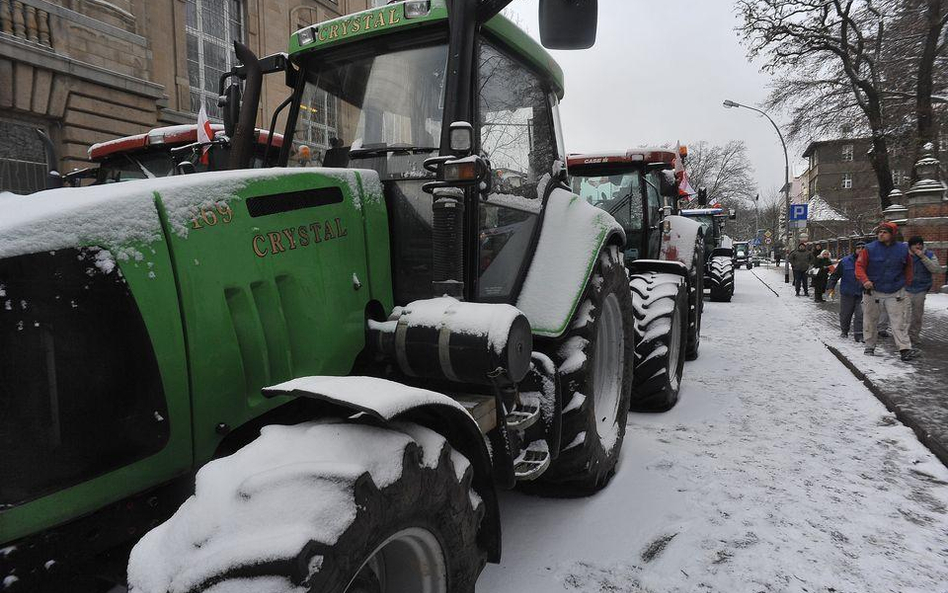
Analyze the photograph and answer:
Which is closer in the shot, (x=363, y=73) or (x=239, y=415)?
(x=239, y=415)

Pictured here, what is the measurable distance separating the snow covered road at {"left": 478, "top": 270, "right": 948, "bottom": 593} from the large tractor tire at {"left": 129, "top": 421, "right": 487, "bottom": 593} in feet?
3.44

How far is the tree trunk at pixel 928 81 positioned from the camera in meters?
16.2

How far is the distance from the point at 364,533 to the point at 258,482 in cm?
29

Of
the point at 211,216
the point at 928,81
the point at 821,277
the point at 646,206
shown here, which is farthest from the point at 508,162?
the point at 928,81

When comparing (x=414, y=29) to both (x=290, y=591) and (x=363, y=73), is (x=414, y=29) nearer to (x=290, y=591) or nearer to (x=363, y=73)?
(x=363, y=73)

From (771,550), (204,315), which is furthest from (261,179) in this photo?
(771,550)

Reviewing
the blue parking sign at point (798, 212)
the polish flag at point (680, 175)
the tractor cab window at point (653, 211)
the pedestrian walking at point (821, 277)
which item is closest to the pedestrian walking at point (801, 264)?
the pedestrian walking at point (821, 277)

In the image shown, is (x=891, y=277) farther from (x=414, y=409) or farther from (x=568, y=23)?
(x=414, y=409)

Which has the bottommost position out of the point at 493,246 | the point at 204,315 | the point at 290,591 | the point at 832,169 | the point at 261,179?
the point at 290,591

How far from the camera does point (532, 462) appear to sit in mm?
2678

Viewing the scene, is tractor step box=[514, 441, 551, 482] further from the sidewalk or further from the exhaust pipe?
the sidewalk

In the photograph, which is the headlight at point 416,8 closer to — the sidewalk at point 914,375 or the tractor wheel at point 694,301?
the sidewalk at point 914,375

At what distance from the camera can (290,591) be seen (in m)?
1.25

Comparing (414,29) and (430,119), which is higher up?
(414,29)
